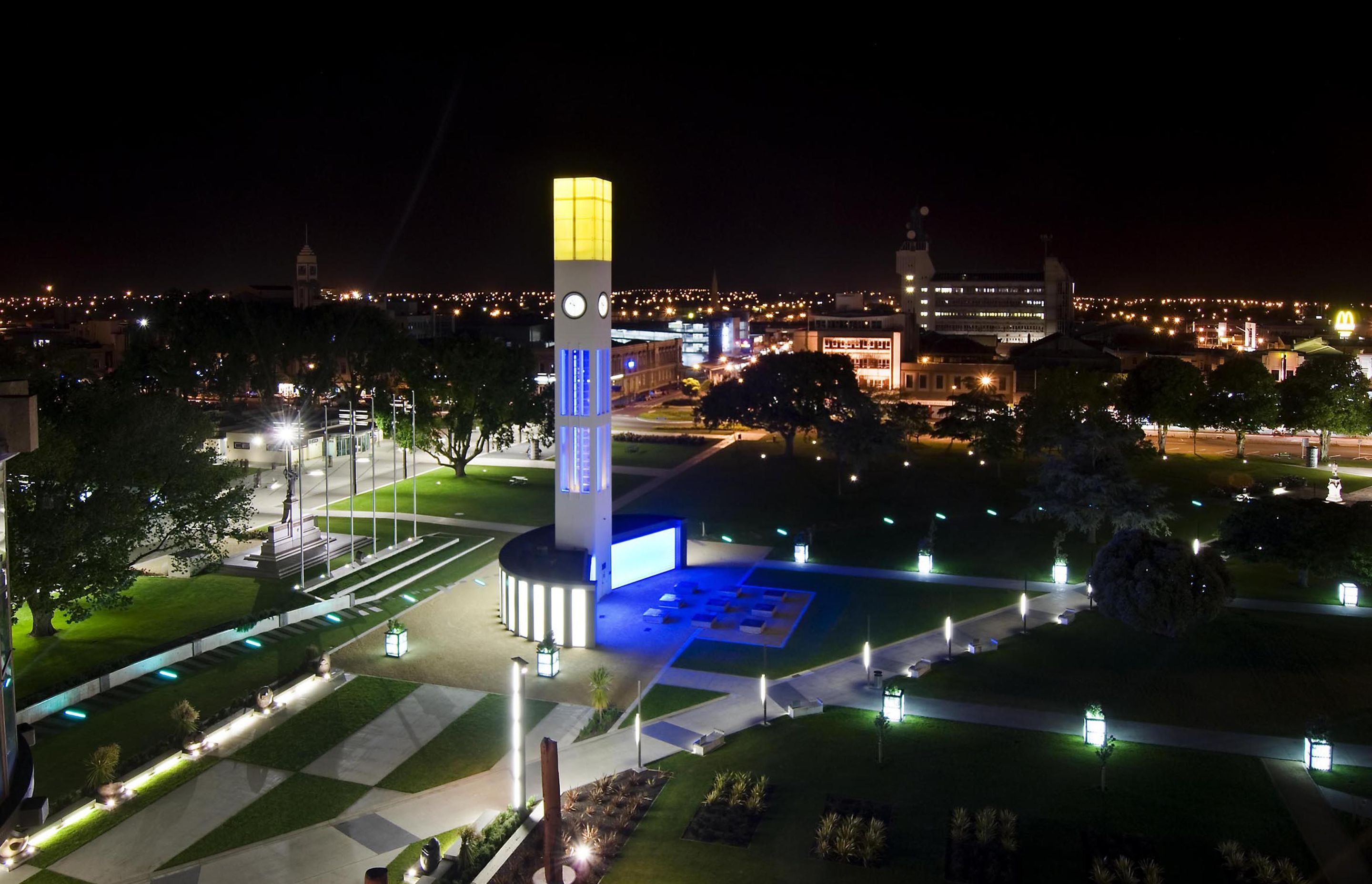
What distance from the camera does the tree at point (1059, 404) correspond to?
55.1m

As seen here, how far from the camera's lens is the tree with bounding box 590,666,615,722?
929 inches

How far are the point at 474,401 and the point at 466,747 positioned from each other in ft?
115

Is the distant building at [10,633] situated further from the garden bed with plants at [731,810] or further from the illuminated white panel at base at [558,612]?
the illuminated white panel at base at [558,612]

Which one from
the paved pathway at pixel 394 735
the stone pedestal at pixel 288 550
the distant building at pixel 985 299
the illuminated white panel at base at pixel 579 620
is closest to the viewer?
the paved pathway at pixel 394 735

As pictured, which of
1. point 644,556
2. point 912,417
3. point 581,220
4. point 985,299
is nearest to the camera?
point 581,220

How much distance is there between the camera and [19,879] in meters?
16.9

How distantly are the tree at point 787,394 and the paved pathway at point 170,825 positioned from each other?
42.9 meters

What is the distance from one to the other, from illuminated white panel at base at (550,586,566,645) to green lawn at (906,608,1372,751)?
10107 millimetres

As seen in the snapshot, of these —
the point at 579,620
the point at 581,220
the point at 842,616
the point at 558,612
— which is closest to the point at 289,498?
the point at 558,612

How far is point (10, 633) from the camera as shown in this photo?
34.7 feet

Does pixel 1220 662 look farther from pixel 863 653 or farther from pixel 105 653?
pixel 105 653

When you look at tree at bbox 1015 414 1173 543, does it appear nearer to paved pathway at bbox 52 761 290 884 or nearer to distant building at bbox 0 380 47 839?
paved pathway at bbox 52 761 290 884

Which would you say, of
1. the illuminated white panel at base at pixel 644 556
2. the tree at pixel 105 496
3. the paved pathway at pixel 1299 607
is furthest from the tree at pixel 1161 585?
the tree at pixel 105 496

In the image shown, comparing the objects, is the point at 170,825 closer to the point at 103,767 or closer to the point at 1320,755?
the point at 103,767
